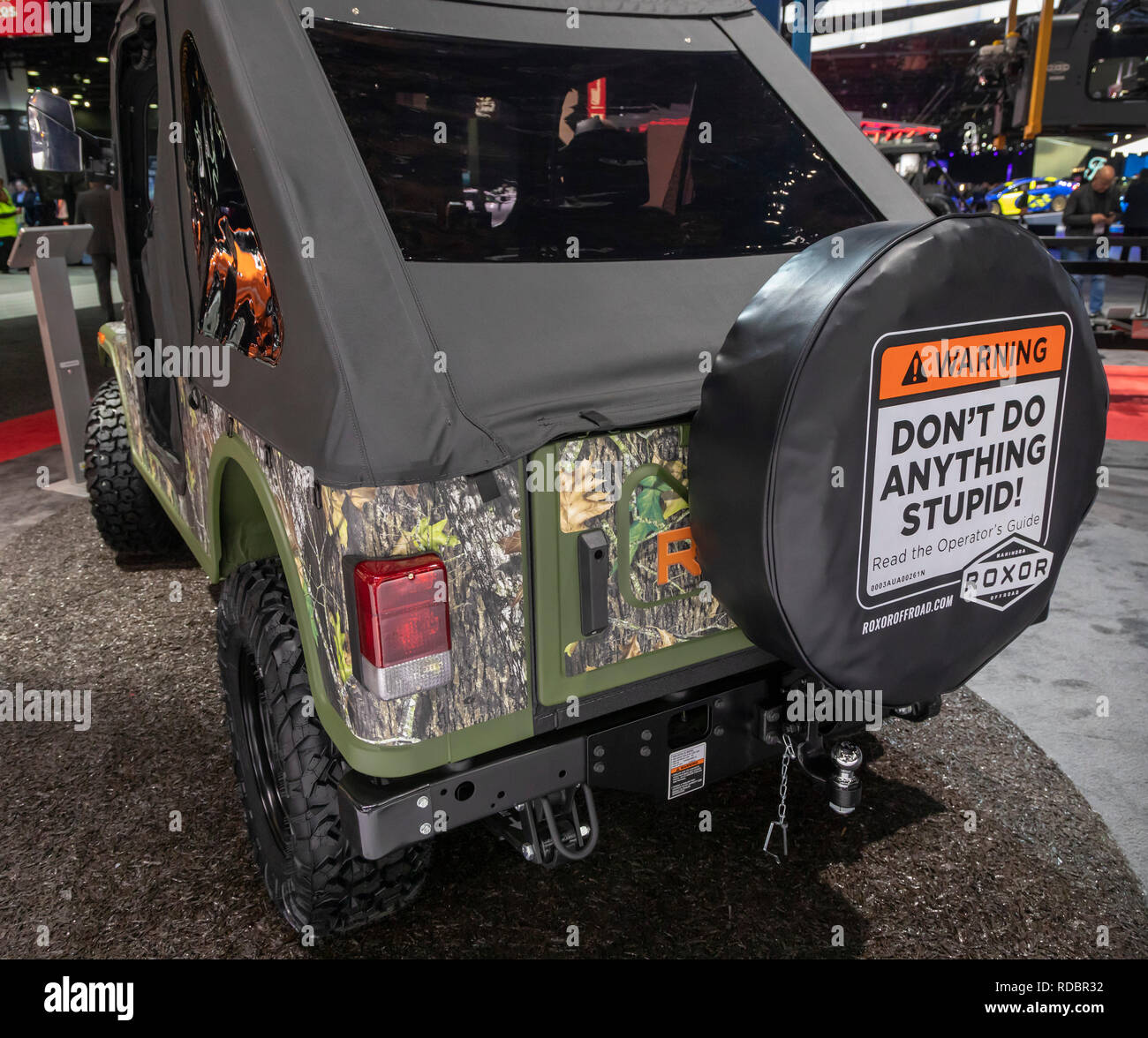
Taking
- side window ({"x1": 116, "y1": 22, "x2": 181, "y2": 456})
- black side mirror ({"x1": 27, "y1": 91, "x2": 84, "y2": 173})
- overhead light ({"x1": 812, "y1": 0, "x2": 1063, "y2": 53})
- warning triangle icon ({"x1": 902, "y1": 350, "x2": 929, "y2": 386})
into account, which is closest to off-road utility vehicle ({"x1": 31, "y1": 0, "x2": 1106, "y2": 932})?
warning triangle icon ({"x1": 902, "y1": 350, "x2": 929, "y2": 386})

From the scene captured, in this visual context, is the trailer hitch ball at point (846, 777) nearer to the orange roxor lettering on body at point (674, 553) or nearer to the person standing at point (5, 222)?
the orange roxor lettering on body at point (674, 553)

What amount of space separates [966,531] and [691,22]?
1.62 meters

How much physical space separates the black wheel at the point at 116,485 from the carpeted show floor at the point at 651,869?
4.44 feet

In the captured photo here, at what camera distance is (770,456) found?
150cm

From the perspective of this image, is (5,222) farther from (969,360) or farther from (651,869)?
(969,360)

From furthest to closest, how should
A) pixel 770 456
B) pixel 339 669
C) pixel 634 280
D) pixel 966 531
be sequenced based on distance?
1. pixel 634 280
2. pixel 966 531
3. pixel 339 669
4. pixel 770 456

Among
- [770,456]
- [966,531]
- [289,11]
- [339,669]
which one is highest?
[289,11]

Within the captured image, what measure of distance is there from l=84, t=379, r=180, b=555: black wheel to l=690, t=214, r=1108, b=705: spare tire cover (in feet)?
10.9

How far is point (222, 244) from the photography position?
2.04m

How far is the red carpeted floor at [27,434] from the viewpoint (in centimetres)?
656

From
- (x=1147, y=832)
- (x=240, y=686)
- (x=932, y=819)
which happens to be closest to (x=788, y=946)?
(x=932, y=819)

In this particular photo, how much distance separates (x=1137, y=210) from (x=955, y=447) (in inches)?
358

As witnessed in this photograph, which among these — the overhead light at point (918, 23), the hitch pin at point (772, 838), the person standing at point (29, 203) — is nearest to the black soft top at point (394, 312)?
the hitch pin at point (772, 838)
